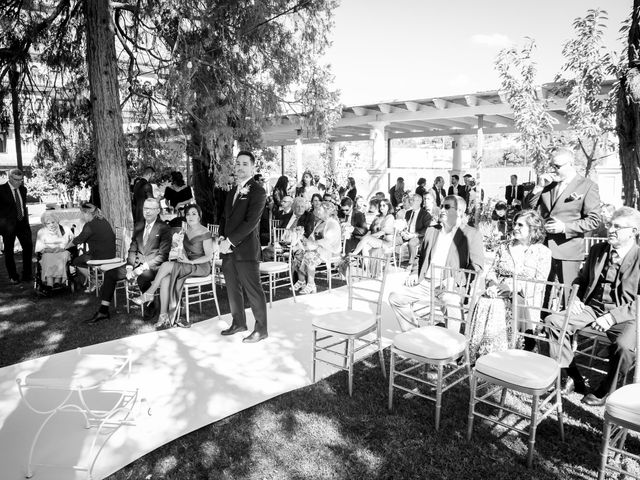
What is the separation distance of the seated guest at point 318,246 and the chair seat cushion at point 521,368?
414 cm

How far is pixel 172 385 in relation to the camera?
13.8 feet

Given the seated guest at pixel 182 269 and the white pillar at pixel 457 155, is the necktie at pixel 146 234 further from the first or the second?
the white pillar at pixel 457 155

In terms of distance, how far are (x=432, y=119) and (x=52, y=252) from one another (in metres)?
12.1

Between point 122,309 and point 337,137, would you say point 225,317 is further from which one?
point 337,137

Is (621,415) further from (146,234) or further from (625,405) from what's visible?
(146,234)

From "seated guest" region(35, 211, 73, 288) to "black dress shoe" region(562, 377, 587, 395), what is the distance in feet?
21.9

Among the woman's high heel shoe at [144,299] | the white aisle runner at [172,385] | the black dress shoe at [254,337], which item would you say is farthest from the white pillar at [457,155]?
the black dress shoe at [254,337]

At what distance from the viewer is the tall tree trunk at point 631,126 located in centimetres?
573

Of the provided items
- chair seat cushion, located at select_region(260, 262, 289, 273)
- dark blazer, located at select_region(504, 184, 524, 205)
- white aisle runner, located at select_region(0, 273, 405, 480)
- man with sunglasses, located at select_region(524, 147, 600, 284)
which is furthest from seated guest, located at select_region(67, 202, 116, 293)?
dark blazer, located at select_region(504, 184, 524, 205)

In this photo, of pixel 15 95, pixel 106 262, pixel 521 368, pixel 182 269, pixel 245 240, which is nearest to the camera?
pixel 521 368

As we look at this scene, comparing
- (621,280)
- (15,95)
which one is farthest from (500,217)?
(15,95)

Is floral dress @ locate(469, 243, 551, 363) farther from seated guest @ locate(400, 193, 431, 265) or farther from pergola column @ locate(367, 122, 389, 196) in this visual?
pergola column @ locate(367, 122, 389, 196)

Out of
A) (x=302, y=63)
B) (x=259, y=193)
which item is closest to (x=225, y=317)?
(x=259, y=193)

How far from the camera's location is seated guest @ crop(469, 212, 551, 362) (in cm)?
414
